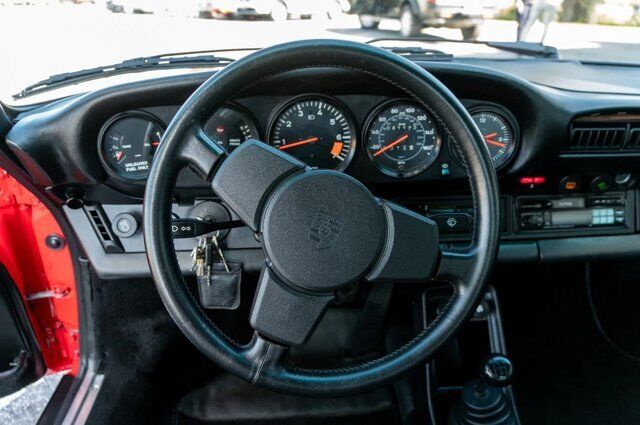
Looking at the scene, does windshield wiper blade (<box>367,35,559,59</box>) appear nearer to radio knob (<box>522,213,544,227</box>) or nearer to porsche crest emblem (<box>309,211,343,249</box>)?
radio knob (<box>522,213,544,227</box>)

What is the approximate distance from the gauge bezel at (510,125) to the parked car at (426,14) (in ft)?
1.89

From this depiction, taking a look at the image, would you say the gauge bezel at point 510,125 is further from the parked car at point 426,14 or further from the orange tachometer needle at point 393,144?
the parked car at point 426,14

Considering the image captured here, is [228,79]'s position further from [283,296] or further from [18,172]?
[18,172]

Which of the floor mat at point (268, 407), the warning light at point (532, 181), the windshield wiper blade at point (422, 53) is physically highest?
the windshield wiper blade at point (422, 53)

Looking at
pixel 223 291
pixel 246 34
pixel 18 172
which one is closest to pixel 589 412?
pixel 223 291

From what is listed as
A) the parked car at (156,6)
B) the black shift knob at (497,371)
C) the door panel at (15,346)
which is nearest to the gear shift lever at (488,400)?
the black shift knob at (497,371)

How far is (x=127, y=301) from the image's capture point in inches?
92.5

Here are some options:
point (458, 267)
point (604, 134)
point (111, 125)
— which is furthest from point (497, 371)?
point (111, 125)

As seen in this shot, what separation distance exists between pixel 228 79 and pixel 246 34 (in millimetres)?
1030

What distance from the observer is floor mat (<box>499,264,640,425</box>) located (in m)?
2.49

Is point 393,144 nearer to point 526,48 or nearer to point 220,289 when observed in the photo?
point 220,289

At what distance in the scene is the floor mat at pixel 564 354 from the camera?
2.49 m

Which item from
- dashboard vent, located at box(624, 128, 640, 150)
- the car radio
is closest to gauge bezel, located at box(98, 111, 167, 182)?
the car radio

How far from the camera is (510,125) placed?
2.05 meters
